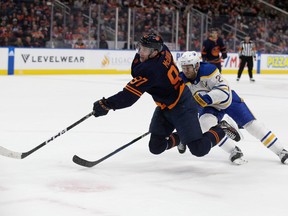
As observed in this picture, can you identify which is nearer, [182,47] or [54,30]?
[54,30]

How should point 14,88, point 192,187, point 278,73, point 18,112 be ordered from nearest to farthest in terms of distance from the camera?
point 192,187
point 18,112
point 14,88
point 278,73

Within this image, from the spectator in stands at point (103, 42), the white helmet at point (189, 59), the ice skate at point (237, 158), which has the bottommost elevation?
the ice skate at point (237, 158)

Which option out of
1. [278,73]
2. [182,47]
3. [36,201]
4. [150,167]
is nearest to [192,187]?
[150,167]

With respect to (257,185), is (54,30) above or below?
above

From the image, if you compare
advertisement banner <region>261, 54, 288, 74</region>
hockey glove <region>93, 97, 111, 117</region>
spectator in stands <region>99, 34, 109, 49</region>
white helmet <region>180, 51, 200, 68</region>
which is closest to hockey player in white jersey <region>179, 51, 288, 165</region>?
white helmet <region>180, 51, 200, 68</region>

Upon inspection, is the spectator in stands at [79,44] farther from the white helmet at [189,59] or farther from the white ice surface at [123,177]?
the white helmet at [189,59]

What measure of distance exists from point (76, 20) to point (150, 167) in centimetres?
1156

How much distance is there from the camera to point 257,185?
3.90 meters

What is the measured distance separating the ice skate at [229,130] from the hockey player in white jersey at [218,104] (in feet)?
0.26

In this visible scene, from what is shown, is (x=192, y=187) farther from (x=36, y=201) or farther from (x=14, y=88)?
(x=14, y=88)

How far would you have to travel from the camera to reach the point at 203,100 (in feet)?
14.8

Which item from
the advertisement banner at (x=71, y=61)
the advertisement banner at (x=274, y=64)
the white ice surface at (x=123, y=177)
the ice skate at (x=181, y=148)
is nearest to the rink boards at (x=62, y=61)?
the advertisement banner at (x=71, y=61)

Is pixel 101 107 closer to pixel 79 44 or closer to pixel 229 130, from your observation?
pixel 229 130

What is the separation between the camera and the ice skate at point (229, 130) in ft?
14.9
